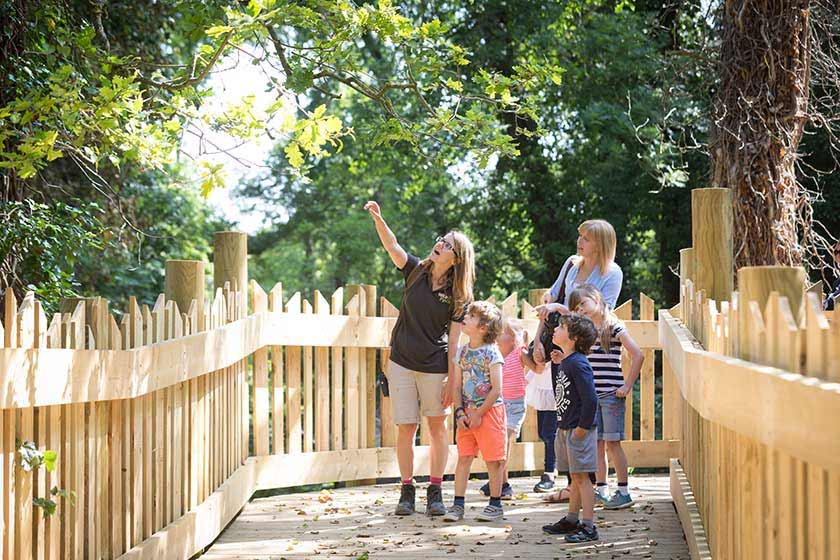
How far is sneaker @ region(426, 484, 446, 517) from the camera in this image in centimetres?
655

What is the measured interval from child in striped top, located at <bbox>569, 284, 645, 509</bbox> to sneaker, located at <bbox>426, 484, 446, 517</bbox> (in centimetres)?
104

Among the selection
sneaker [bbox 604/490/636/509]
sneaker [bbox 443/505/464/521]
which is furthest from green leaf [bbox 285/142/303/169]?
sneaker [bbox 604/490/636/509]

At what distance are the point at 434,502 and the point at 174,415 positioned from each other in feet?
6.51

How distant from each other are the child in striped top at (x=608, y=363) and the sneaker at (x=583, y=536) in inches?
32.1

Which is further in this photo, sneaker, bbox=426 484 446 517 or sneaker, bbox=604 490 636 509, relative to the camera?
sneaker, bbox=604 490 636 509

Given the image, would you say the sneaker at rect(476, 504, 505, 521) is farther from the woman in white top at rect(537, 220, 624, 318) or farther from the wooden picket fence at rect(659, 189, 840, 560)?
the wooden picket fence at rect(659, 189, 840, 560)

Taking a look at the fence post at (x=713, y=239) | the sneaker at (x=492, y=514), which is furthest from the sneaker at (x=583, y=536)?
the fence post at (x=713, y=239)

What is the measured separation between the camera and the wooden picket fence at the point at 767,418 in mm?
2471

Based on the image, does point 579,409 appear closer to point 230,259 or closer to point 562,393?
point 562,393

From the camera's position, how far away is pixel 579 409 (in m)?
5.66

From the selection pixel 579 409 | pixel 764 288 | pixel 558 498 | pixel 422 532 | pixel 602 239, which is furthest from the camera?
pixel 558 498

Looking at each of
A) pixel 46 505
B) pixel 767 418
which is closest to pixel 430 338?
pixel 46 505

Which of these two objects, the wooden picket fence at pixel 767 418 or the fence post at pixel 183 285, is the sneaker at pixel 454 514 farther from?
the fence post at pixel 183 285

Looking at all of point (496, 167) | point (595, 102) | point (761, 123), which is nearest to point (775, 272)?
point (761, 123)
